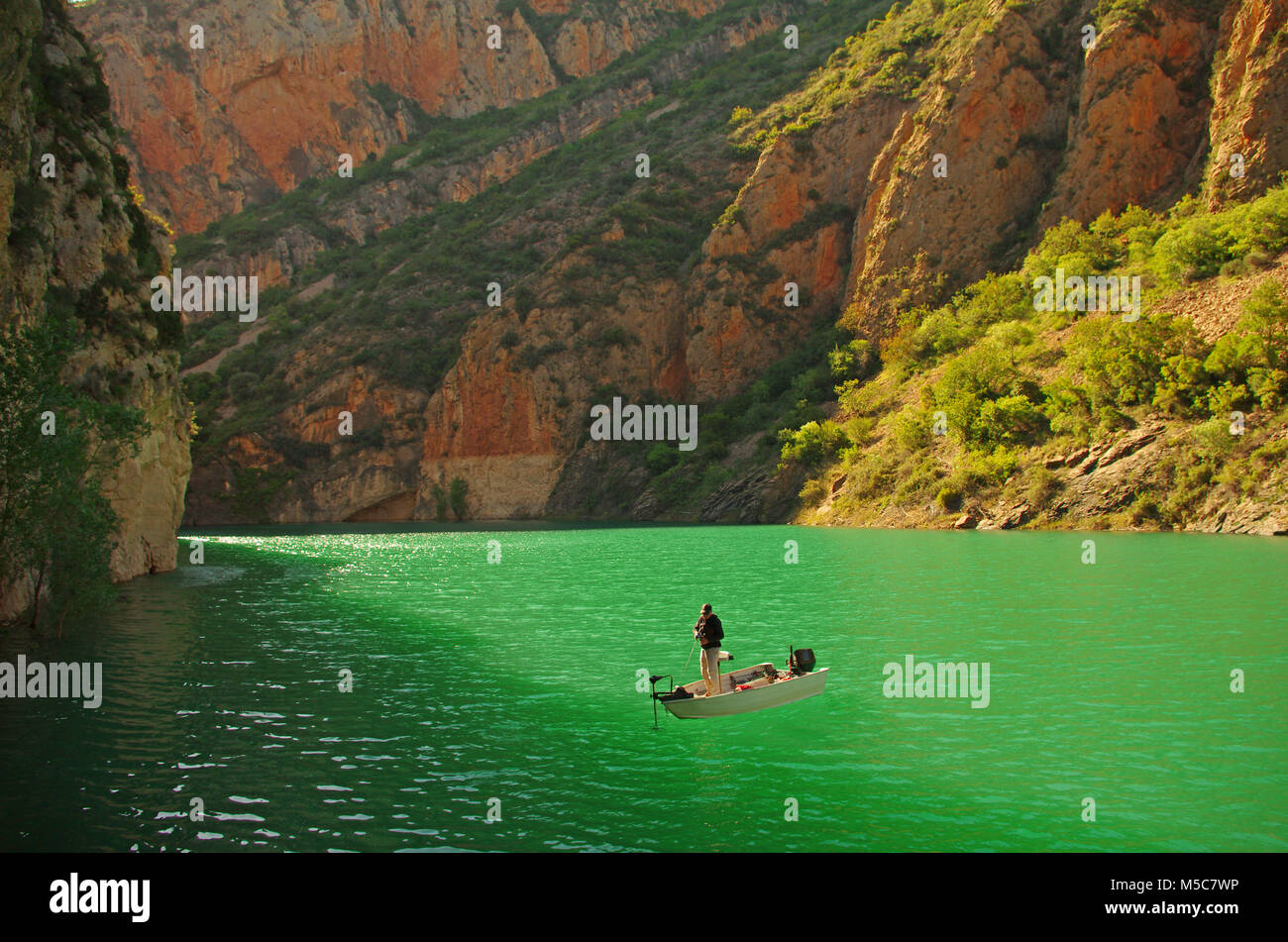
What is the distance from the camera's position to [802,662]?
1480 centimetres

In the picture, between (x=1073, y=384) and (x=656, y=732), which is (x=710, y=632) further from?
(x=1073, y=384)

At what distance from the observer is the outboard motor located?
14.8 m

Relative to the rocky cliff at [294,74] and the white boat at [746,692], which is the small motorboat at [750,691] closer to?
the white boat at [746,692]

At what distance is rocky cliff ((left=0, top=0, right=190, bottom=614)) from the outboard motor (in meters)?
18.1

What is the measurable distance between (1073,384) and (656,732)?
43.2 metres

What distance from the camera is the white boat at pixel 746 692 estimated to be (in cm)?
1400

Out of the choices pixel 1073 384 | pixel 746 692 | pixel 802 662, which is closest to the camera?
pixel 746 692

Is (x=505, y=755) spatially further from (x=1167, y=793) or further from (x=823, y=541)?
(x=823, y=541)

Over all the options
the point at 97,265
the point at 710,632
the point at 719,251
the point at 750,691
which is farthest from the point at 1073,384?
the point at 97,265

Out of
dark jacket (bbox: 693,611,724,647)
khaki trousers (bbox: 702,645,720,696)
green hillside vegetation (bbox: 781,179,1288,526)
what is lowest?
khaki trousers (bbox: 702,645,720,696)

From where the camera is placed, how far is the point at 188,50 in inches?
4892

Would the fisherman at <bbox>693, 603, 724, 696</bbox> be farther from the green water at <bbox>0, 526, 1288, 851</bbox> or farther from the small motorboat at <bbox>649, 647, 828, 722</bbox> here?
the green water at <bbox>0, 526, 1288, 851</bbox>

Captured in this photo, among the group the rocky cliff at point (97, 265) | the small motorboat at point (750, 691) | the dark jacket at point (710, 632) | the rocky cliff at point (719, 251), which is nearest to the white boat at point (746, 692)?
the small motorboat at point (750, 691)

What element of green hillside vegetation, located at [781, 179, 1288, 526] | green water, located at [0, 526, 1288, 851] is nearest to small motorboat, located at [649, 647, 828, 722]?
green water, located at [0, 526, 1288, 851]
